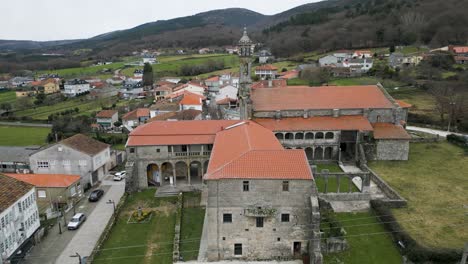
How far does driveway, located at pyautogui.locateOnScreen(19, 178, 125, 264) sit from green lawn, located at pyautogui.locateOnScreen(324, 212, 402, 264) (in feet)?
64.7

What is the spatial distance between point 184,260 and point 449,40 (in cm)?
12431

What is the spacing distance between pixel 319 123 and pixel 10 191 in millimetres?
33561

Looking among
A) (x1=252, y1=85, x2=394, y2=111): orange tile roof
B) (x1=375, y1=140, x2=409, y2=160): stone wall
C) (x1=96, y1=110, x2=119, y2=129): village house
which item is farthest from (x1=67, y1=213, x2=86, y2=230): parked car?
(x1=96, y1=110, x2=119, y2=129): village house

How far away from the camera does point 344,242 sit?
27672 mm

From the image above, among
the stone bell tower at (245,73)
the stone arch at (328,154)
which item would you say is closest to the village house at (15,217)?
the stone bell tower at (245,73)

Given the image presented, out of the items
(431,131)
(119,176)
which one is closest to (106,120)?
Result: (119,176)

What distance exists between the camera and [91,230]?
33.2m

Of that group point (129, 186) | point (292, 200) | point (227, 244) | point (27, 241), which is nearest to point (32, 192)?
point (27, 241)

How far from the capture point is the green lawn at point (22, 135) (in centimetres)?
6778

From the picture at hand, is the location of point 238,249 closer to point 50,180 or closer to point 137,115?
point 50,180

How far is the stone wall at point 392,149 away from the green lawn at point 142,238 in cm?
2602

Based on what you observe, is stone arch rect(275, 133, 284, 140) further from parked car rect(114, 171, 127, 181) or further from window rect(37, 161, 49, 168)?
window rect(37, 161, 49, 168)

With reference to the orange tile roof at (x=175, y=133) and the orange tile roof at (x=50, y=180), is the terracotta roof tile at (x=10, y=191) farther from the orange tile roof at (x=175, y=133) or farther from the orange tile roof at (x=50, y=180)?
the orange tile roof at (x=175, y=133)

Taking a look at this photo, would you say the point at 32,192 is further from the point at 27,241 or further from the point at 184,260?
the point at 184,260
